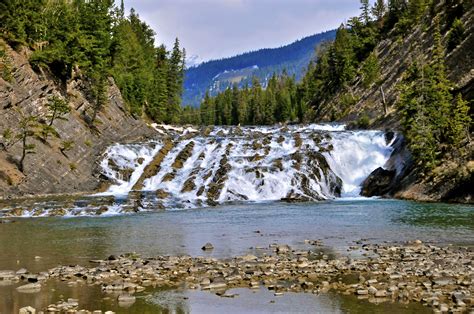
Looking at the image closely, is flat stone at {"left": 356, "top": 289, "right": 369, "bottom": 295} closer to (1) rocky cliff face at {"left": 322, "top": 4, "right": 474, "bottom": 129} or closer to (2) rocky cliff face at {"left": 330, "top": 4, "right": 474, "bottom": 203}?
(2) rocky cliff face at {"left": 330, "top": 4, "right": 474, "bottom": 203}

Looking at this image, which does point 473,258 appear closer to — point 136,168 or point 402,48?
point 136,168

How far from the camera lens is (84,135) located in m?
65.9

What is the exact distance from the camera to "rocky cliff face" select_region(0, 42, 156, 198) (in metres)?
52.2

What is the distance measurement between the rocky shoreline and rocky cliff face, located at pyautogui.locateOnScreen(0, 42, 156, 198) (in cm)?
3381

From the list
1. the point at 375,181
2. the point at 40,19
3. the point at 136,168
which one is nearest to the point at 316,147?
the point at 375,181

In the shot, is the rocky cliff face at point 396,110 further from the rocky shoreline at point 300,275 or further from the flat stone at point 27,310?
the flat stone at point 27,310

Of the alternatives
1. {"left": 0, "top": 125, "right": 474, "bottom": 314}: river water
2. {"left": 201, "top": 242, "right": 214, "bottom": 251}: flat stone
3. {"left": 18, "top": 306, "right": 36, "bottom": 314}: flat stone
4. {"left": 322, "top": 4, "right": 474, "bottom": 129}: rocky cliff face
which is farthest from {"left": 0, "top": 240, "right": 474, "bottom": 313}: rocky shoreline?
{"left": 322, "top": 4, "right": 474, "bottom": 129}: rocky cliff face

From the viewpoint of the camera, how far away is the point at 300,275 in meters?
17.9

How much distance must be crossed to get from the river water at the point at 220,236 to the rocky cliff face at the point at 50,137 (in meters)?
14.9

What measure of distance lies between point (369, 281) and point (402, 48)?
94.8 meters

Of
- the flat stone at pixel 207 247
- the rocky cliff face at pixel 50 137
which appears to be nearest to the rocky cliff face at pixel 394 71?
the rocky cliff face at pixel 50 137

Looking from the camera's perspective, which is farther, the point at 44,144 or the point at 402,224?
the point at 44,144

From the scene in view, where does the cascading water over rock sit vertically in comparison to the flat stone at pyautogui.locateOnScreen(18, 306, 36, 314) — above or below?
above

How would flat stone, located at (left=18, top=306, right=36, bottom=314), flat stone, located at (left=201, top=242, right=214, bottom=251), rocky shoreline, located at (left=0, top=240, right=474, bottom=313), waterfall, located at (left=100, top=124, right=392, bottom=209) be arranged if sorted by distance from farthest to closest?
waterfall, located at (left=100, top=124, right=392, bottom=209)
flat stone, located at (left=201, top=242, right=214, bottom=251)
rocky shoreline, located at (left=0, top=240, right=474, bottom=313)
flat stone, located at (left=18, top=306, right=36, bottom=314)
